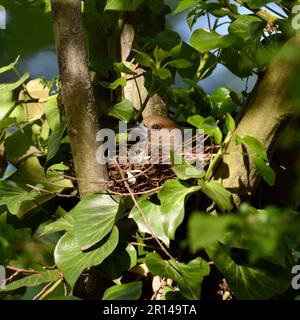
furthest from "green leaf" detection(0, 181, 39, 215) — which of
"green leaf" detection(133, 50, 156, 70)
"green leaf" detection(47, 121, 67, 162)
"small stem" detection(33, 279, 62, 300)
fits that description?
"green leaf" detection(133, 50, 156, 70)

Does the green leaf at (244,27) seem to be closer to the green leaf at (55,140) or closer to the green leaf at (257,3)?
the green leaf at (257,3)

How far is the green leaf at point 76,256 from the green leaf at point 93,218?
0.07 feet

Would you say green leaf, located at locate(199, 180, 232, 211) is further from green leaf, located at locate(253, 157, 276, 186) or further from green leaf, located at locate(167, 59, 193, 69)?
green leaf, located at locate(167, 59, 193, 69)

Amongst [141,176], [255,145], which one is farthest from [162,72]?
[255,145]

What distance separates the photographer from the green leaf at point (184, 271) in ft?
A: 3.63


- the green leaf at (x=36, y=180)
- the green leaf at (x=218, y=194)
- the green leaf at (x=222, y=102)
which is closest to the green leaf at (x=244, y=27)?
the green leaf at (x=222, y=102)

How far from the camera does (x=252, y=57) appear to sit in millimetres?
1228

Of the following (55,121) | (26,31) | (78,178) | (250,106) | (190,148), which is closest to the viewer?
(250,106)

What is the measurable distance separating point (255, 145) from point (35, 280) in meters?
0.59

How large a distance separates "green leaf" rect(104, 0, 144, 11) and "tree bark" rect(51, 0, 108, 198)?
228 mm

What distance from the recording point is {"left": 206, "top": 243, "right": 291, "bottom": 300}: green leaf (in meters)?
1.11
